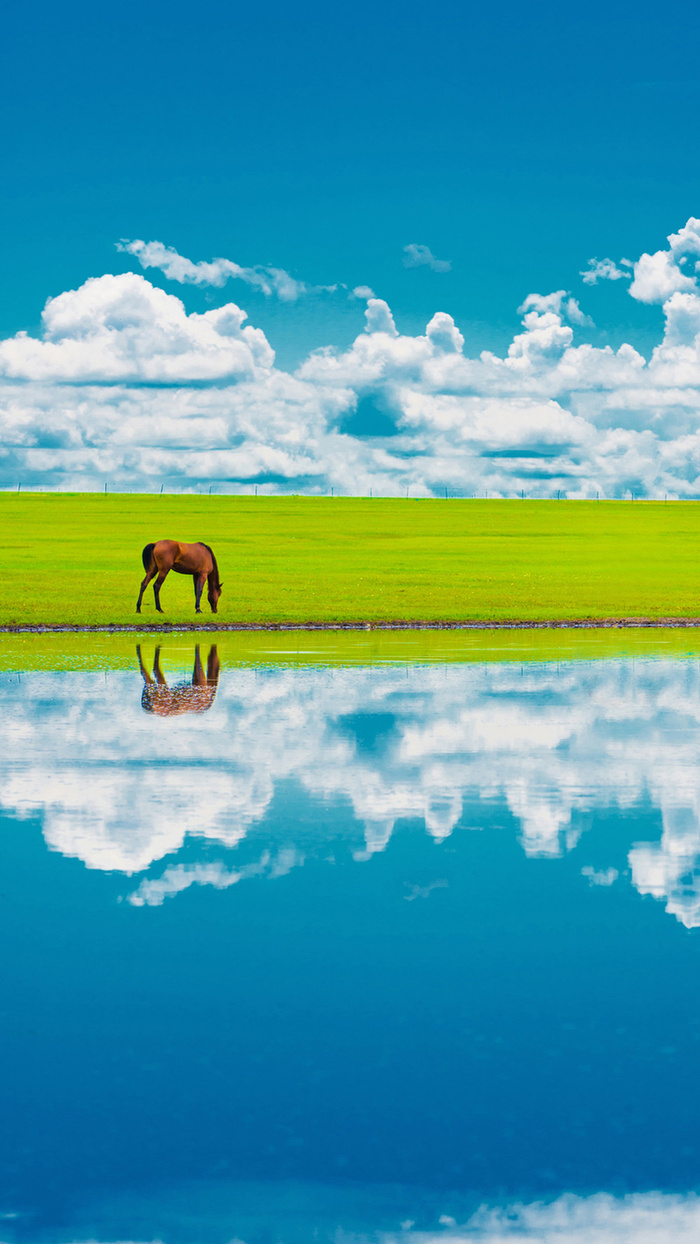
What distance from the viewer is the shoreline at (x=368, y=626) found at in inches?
1380

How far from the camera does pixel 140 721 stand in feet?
57.5

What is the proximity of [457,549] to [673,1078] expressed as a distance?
70651 mm

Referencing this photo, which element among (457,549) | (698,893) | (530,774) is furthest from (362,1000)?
(457,549)

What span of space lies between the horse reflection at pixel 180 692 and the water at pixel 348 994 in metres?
3.59

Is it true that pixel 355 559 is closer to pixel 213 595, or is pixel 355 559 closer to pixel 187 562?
pixel 213 595

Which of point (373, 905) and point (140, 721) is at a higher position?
point (140, 721)

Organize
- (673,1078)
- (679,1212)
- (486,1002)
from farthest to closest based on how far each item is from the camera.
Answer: (486,1002) < (673,1078) < (679,1212)

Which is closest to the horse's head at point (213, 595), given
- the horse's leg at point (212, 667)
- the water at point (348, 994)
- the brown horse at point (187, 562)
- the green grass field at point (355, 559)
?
the brown horse at point (187, 562)

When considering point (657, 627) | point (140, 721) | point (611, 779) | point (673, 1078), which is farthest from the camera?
point (657, 627)

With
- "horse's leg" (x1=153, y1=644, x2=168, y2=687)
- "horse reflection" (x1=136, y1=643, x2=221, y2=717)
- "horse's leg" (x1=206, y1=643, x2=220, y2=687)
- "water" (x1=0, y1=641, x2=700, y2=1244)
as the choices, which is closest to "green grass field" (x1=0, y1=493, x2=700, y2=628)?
"horse's leg" (x1=206, y1=643, x2=220, y2=687)

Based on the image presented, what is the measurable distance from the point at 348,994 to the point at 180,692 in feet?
46.0

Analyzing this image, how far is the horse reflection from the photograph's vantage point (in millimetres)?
18859

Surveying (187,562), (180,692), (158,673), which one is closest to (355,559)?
(187,562)

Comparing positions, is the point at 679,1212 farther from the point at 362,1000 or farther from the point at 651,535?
the point at 651,535
